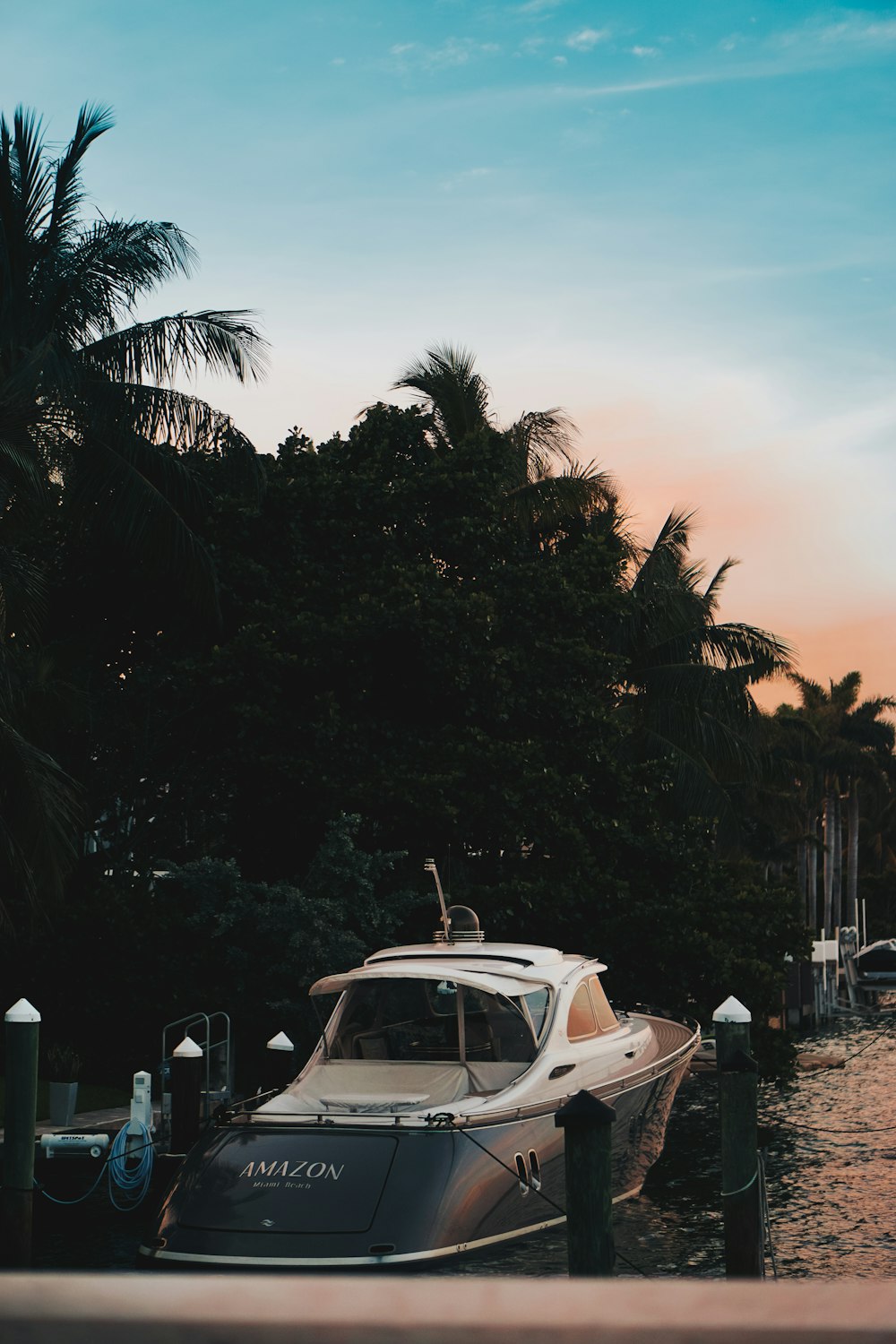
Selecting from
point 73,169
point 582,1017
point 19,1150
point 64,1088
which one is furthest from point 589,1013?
point 73,169

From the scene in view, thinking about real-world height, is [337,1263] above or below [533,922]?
below

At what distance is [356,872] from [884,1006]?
30.6m

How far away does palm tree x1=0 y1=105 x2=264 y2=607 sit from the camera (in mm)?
18875

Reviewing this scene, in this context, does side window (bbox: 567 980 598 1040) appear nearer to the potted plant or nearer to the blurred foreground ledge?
the potted plant

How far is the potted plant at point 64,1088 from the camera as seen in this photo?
58.7 ft

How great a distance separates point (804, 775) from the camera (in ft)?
202

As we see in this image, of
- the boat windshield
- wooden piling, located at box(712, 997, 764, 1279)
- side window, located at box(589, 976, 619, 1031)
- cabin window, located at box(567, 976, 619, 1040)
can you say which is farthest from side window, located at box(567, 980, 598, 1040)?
wooden piling, located at box(712, 997, 764, 1279)

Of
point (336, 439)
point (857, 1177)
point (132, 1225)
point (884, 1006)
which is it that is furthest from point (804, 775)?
point (132, 1225)

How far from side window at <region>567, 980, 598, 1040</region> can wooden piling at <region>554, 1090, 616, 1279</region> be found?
13.1 ft

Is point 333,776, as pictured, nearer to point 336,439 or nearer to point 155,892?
point 155,892

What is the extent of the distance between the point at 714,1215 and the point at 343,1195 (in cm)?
634

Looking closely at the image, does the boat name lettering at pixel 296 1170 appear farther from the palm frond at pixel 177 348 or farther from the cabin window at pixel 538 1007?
the palm frond at pixel 177 348

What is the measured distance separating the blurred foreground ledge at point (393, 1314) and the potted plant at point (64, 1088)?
59.2ft

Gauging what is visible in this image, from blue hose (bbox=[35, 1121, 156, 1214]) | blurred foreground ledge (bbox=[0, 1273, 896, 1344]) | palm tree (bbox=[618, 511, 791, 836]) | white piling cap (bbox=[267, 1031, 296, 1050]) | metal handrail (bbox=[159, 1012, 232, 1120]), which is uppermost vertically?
palm tree (bbox=[618, 511, 791, 836])
